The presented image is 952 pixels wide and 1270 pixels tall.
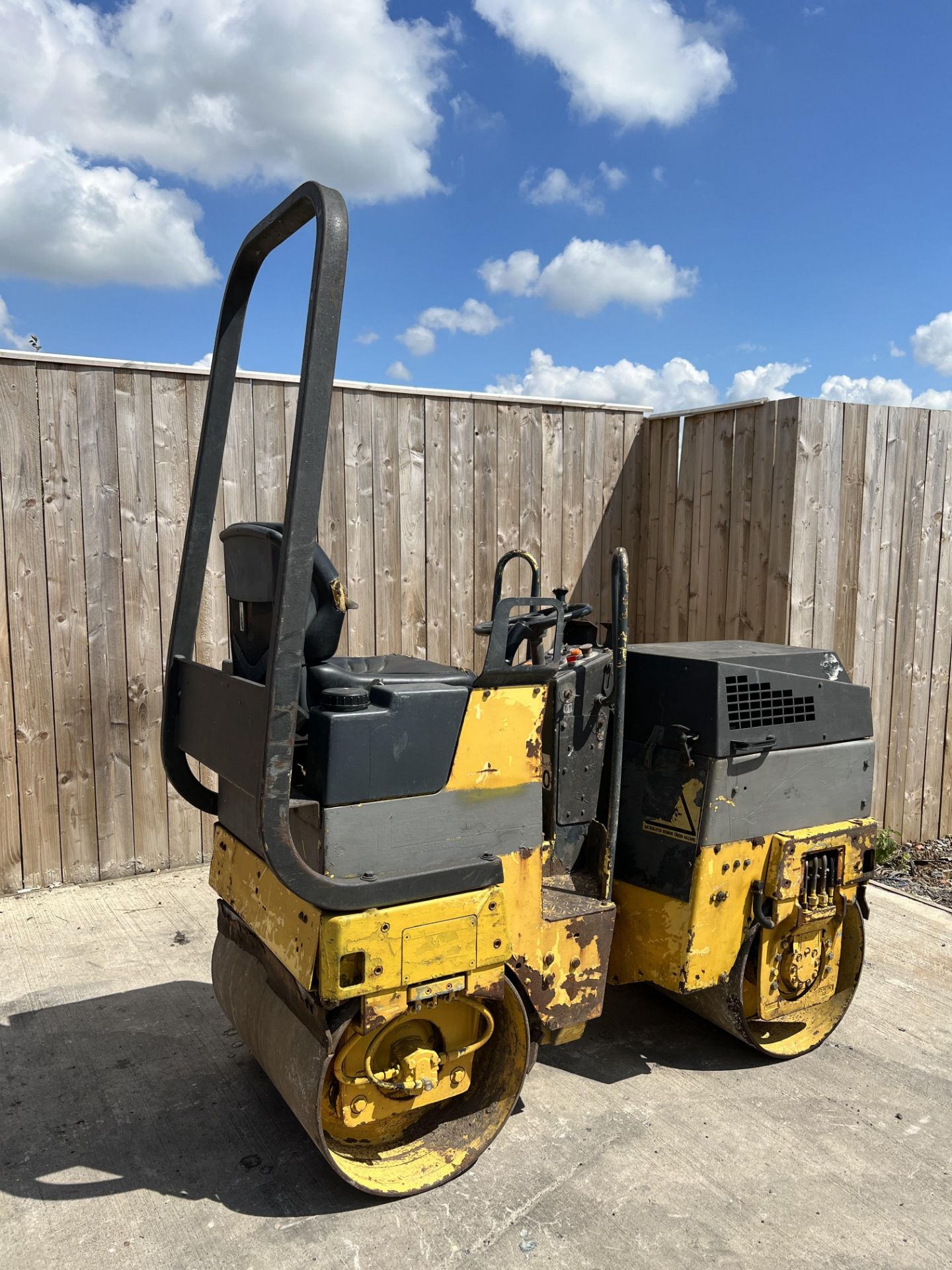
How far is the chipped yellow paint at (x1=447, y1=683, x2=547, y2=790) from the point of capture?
238cm

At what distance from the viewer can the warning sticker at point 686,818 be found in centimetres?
277

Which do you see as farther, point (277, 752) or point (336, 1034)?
point (336, 1034)

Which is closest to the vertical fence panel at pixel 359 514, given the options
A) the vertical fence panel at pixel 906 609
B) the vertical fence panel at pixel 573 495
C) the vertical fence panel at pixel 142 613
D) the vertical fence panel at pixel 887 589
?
the vertical fence panel at pixel 142 613

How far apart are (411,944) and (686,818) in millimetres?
1002

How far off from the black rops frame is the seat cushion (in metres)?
0.23

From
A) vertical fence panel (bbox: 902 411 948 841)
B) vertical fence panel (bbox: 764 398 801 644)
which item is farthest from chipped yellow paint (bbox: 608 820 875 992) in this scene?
vertical fence panel (bbox: 902 411 948 841)

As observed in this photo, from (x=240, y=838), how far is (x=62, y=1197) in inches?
40.1

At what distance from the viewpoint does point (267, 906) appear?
248 centimetres

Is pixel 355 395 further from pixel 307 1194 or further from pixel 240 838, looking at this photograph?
pixel 307 1194

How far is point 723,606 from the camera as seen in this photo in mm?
5207

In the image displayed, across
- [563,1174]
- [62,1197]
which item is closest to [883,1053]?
[563,1174]

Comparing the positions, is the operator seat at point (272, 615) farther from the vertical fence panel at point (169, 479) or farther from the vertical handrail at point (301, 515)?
the vertical fence panel at point (169, 479)

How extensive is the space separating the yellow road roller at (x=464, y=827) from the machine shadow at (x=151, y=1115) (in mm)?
232

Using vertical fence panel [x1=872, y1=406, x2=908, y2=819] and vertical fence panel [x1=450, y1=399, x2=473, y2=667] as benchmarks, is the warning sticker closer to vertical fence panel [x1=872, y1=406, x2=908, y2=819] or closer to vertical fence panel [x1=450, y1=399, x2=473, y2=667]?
vertical fence panel [x1=450, y1=399, x2=473, y2=667]
